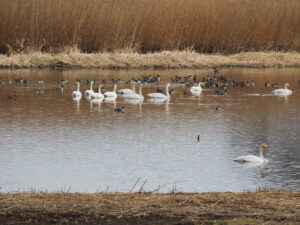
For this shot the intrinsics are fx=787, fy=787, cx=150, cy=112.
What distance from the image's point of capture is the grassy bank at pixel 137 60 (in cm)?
3152

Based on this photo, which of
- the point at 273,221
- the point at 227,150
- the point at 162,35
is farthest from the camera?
the point at 162,35

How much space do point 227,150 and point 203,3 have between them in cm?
2298

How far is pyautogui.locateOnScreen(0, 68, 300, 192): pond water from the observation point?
1125cm

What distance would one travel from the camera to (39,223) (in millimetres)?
6871

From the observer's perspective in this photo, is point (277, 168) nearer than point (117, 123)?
Yes

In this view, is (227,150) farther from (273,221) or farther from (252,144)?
(273,221)

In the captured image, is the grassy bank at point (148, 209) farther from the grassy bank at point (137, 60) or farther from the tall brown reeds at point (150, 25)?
the tall brown reeds at point (150, 25)

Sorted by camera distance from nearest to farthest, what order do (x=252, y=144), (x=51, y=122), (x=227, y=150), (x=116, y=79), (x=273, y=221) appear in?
(x=273, y=221)
(x=227, y=150)
(x=252, y=144)
(x=51, y=122)
(x=116, y=79)

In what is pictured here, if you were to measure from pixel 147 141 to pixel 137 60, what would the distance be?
58.0 feet

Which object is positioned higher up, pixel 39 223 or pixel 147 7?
pixel 147 7

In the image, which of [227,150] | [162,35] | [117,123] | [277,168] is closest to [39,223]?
[277,168]

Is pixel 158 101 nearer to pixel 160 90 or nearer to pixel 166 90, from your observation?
pixel 166 90

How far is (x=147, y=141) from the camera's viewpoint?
49.4ft

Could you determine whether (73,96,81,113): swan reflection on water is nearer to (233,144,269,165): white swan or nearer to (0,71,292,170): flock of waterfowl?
(0,71,292,170): flock of waterfowl
